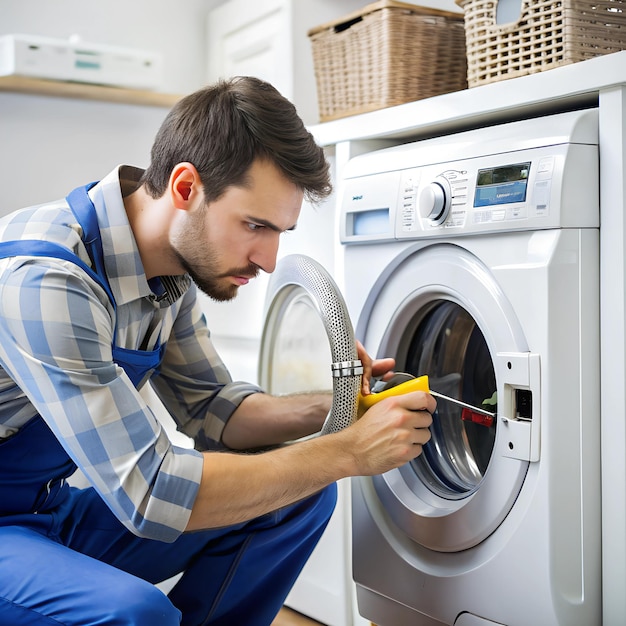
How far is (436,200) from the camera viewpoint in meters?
1.47

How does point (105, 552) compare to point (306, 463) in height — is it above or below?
below

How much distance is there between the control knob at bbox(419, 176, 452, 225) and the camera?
1.46 m

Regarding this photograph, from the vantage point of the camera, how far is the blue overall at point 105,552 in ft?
3.98

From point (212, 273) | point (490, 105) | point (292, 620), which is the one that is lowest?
point (292, 620)

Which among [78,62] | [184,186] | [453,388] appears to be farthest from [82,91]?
[453,388]

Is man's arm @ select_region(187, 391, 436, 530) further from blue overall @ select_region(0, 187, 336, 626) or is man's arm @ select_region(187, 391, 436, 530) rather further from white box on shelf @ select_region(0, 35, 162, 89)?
white box on shelf @ select_region(0, 35, 162, 89)

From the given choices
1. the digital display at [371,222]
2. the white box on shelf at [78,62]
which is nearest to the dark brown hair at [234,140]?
the digital display at [371,222]

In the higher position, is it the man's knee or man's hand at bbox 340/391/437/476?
man's hand at bbox 340/391/437/476

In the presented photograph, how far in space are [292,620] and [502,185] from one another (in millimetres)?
1222

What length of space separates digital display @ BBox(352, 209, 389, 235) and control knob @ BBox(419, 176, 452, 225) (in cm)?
12

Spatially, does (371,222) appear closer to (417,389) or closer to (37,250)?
(417,389)

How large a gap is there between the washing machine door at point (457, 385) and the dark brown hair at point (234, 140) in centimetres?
29

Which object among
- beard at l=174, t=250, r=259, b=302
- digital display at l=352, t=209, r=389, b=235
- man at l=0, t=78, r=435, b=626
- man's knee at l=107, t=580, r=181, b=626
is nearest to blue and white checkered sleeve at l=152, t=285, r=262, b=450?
man at l=0, t=78, r=435, b=626

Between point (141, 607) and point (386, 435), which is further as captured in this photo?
point (386, 435)
